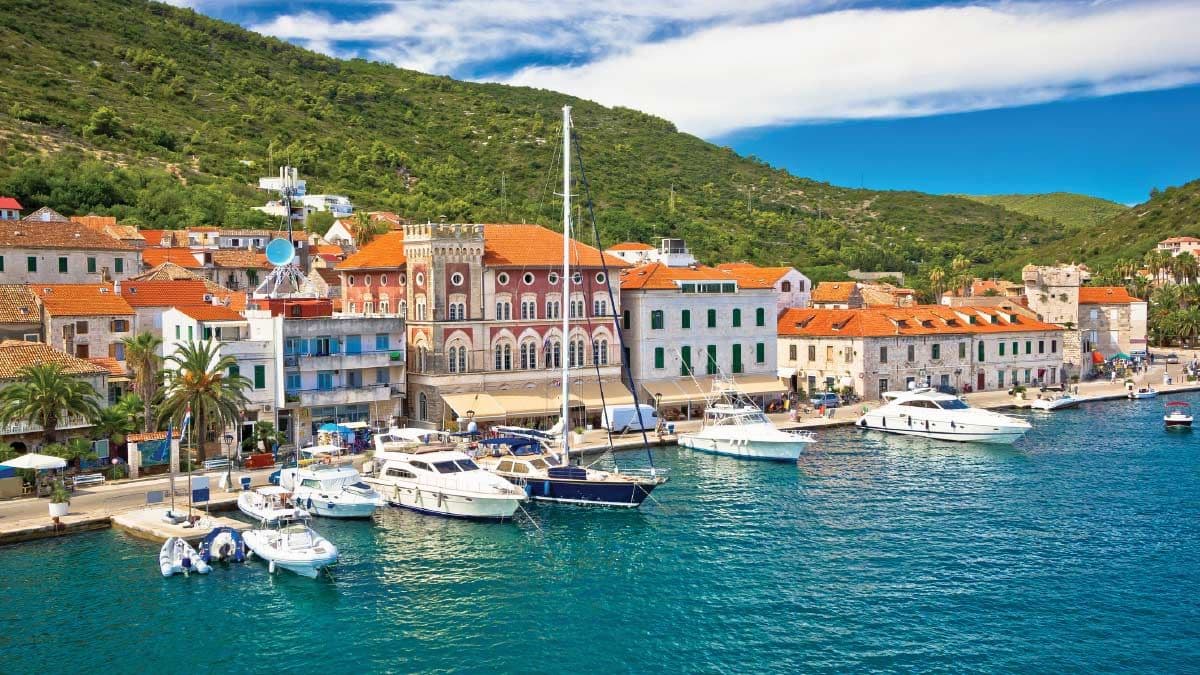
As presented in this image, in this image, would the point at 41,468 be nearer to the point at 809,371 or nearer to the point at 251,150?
the point at 809,371

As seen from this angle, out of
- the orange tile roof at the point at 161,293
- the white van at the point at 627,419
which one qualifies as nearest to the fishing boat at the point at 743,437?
the white van at the point at 627,419

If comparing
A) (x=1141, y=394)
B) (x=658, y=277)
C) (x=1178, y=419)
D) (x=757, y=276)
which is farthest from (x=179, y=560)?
(x=1141, y=394)

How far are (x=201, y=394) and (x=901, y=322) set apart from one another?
5338cm

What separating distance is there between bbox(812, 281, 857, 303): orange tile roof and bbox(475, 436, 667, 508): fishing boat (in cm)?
4752

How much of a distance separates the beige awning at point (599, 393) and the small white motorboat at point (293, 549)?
27.6m

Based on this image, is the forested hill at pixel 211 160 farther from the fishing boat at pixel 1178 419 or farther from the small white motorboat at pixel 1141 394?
the fishing boat at pixel 1178 419

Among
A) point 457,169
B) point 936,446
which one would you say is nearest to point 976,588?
point 936,446

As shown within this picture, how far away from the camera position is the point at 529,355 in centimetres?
6375

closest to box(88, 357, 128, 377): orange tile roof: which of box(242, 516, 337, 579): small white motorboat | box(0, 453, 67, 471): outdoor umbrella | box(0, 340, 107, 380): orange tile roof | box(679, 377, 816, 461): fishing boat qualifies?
box(0, 340, 107, 380): orange tile roof

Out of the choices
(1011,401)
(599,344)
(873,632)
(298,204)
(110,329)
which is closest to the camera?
(873,632)

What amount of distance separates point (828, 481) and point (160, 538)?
30.5m

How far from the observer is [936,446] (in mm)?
61750

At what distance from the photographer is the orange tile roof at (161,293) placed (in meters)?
60.2

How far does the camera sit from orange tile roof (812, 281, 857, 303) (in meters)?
91.5
